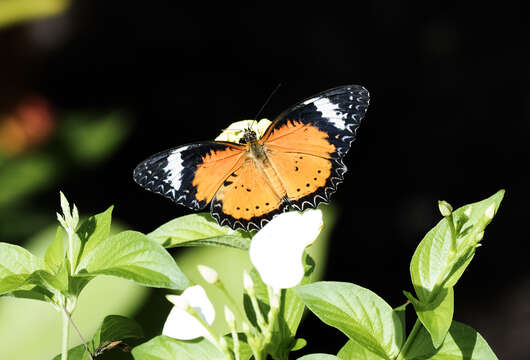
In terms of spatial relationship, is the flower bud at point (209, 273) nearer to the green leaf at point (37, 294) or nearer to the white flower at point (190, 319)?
the white flower at point (190, 319)

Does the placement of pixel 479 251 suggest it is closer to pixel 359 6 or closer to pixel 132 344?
pixel 359 6

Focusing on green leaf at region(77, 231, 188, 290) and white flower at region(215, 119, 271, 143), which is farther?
white flower at region(215, 119, 271, 143)

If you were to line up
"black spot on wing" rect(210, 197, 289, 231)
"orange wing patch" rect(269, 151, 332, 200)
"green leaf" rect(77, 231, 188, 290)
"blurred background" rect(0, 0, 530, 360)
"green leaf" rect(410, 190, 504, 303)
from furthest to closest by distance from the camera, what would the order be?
"blurred background" rect(0, 0, 530, 360), "orange wing patch" rect(269, 151, 332, 200), "black spot on wing" rect(210, 197, 289, 231), "green leaf" rect(410, 190, 504, 303), "green leaf" rect(77, 231, 188, 290)

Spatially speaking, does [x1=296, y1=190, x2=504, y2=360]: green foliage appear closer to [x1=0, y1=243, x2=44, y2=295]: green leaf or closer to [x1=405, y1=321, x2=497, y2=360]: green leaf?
[x1=405, y1=321, x2=497, y2=360]: green leaf

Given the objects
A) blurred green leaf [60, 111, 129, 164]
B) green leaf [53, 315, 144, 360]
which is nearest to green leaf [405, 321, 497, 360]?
green leaf [53, 315, 144, 360]

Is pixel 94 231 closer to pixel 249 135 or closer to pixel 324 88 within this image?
pixel 249 135

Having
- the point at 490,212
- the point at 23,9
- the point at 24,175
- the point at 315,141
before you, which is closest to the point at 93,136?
the point at 24,175
